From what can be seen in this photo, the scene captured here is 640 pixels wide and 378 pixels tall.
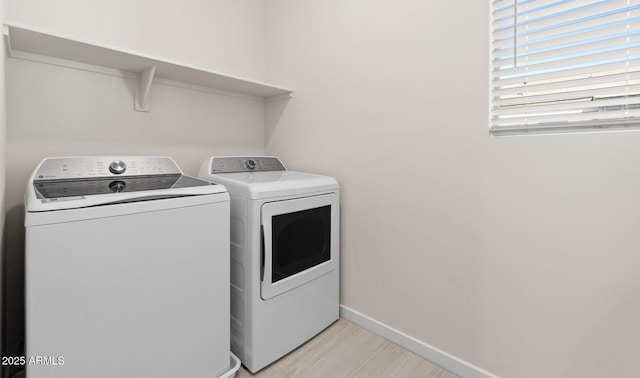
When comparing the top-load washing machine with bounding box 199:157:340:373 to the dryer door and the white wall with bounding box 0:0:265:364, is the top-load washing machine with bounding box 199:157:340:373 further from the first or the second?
the white wall with bounding box 0:0:265:364

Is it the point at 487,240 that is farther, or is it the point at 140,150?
the point at 140,150

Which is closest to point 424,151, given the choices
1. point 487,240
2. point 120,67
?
point 487,240

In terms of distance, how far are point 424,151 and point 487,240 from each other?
1.71 feet

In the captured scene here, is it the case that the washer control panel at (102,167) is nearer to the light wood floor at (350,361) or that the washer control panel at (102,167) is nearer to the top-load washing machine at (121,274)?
the top-load washing machine at (121,274)

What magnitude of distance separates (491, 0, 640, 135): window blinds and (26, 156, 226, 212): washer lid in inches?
53.4

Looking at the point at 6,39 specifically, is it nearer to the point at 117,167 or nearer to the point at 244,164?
the point at 117,167

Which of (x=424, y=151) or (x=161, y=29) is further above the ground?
(x=161, y=29)

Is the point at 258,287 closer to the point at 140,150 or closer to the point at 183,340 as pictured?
the point at 183,340

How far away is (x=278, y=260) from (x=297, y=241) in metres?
0.16

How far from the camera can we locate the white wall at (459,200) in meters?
1.10

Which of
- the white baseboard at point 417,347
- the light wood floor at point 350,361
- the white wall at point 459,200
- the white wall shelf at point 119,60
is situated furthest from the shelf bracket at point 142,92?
the white baseboard at point 417,347

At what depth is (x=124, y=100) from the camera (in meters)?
1.67

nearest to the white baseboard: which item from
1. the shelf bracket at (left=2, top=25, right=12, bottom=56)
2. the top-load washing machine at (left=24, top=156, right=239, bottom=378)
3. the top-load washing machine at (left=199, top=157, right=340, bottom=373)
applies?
the top-load washing machine at (left=199, top=157, right=340, bottom=373)

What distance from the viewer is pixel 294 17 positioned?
84.3 inches
